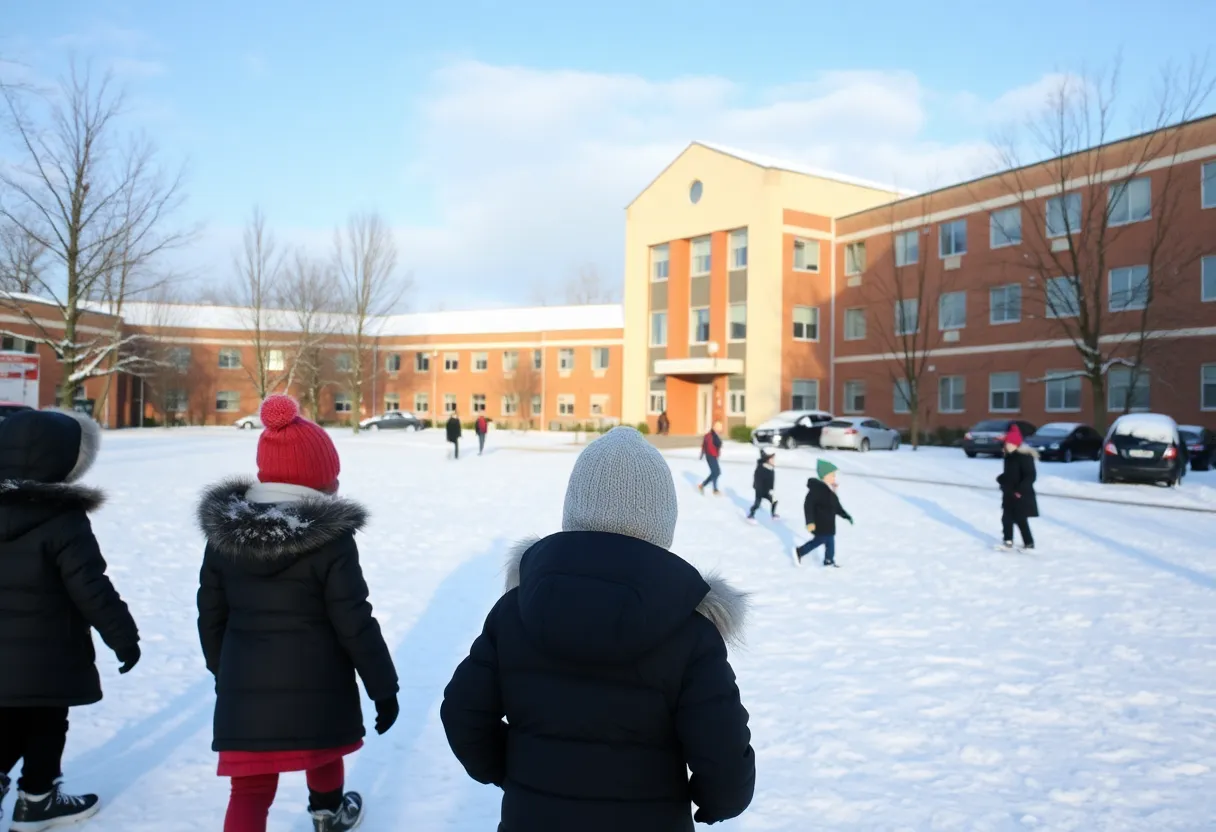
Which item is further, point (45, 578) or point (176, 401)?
point (176, 401)

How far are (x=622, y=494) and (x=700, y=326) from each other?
4506cm

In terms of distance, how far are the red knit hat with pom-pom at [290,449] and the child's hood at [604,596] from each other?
1.49 metres

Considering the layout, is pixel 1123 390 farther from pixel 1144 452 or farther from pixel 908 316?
pixel 1144 452

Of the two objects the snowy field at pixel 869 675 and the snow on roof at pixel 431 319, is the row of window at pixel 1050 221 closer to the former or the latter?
the snowy field at pixel 869 675

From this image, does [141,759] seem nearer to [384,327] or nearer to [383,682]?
[383,682]

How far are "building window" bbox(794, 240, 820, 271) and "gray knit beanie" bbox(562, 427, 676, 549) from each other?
142 feet

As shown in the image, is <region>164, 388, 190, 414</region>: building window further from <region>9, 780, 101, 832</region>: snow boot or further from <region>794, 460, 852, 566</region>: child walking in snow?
<region>9, 780, 101, 832</region>: snow boot

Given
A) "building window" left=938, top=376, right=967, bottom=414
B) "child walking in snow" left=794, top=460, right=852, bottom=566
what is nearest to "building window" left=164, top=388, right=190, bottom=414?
"building window" left=938, top=376, right=967, bottom=414

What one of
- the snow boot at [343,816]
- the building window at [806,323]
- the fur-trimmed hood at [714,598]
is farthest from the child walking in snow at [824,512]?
the building window at [806,323]

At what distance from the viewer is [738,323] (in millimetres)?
44688

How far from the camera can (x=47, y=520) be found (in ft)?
11.3

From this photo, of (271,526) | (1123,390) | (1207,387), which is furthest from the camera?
(1123,390)

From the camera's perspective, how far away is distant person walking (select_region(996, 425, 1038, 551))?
10.9 meters

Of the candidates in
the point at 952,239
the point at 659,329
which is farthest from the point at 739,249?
the point at 952,239
